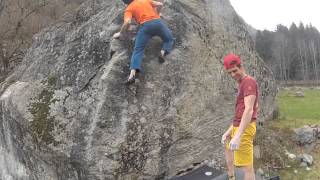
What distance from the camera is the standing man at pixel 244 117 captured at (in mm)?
6086

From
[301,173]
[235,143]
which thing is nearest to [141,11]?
[235,143]

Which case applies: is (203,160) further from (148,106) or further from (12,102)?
(12,102)

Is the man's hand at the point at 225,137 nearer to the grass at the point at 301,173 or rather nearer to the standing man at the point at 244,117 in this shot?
the standing man at the point at 244,117

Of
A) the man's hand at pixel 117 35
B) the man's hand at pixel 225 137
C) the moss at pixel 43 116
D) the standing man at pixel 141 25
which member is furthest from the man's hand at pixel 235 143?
the moss at pixel 43 116

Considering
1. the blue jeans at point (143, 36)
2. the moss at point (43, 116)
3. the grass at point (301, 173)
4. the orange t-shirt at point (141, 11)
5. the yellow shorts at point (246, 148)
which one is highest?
the orange t-shirt at point (141, 11)

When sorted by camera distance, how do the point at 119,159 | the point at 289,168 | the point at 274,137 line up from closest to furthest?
the point at 119,159 → the point at 289,168 → the point at 274,137

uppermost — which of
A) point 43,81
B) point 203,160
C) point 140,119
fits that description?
point 43,81

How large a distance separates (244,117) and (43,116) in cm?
466

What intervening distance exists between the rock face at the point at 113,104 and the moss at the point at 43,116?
0.07ft

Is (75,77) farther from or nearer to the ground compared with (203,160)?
farther from the ground

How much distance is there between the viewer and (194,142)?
9.27 m

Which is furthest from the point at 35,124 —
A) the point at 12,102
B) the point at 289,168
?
the point at 289,168

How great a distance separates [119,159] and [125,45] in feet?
7.67

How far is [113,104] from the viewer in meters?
8.58
